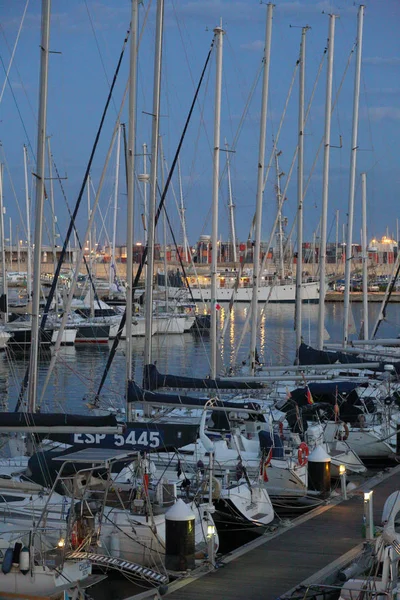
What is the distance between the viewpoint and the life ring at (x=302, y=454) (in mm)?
20237

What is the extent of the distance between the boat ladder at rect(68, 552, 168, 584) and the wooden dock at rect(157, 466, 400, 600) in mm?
410

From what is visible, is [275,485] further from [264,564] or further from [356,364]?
Answer: [356,364]

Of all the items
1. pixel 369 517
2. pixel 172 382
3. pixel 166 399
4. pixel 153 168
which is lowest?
pixel 369 517

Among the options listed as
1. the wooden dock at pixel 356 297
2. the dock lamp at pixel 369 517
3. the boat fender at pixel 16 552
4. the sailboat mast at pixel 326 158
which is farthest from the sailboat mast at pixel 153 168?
the wooden dock at pixel 356 297

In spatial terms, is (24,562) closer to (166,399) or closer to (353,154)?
(166,399)

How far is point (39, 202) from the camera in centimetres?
1967

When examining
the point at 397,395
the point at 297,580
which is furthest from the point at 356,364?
the point at 297,580

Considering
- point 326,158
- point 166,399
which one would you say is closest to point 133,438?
point 166,399

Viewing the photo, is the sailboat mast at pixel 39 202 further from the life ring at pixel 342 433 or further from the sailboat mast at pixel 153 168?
the life ring at pixel 342 433

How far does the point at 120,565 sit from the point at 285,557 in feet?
9.05

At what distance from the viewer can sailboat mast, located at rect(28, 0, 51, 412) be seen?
1950cm

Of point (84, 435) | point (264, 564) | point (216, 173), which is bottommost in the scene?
point (264, 564)

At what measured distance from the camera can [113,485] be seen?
1634 centimetres

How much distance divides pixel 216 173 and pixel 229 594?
16.8 metres
